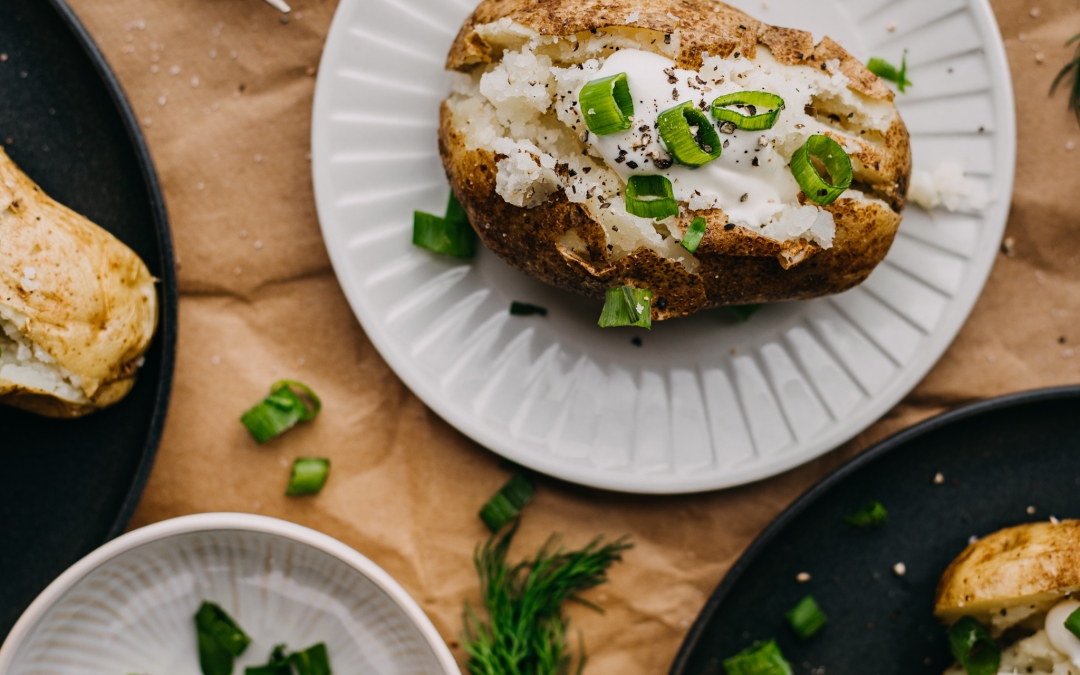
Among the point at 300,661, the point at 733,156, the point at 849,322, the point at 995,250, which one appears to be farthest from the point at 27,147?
the point at 995,250

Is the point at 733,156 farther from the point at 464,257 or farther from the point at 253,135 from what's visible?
the point at 253,135

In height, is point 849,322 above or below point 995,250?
below

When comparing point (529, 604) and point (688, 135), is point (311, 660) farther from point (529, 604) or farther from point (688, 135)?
point (688, 135)

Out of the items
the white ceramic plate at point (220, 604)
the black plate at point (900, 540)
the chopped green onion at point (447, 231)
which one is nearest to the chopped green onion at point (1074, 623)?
the black plate at point (900, 540)

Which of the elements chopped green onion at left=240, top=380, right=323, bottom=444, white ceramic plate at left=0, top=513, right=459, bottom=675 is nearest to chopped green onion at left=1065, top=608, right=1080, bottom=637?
white ceramic plate at left=0, top=513, right=459, bottom=675

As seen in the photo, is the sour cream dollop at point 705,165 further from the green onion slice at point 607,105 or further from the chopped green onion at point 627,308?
the chopped green onion at point 627,308

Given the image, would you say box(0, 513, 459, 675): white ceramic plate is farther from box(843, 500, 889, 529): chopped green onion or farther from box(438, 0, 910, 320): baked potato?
box(843, 500, 889, 529): chopped green onion
